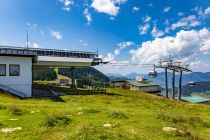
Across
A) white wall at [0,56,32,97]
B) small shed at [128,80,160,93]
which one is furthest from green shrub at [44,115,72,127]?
small shed at [128,80,160,93]

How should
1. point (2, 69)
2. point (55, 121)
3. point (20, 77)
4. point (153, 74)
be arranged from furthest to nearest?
1. point (153, 74)
2. point (20, 77)
3. point (2, 69)
4. point (55, 121)

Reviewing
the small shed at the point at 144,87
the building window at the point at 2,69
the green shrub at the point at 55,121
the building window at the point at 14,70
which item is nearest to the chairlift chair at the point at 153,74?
the building window at the point at 14,70

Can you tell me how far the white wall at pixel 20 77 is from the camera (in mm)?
41875

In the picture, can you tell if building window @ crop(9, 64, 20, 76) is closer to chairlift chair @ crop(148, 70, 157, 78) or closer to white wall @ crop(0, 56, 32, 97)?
white wall @ crop(0, 56, 32, 97)

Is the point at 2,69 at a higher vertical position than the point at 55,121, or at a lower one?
higher

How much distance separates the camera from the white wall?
4188 cm

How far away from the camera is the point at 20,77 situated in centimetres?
4312

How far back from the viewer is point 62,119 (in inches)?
623

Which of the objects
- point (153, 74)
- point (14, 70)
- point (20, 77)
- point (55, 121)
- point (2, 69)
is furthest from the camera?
point (153, 74)

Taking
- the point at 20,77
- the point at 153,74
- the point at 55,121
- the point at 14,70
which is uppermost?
the point at 14,70

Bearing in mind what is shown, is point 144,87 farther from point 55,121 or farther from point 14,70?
point 55,121

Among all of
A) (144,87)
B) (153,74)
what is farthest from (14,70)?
(144,87)

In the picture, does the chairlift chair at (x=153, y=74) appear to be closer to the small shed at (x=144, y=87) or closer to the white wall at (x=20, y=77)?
the white wall at (x=20, y=77)

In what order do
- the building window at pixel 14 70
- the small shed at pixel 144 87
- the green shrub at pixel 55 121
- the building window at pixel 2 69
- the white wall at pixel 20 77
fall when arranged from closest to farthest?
the green shrub at pixel 55 121, the building window at pixel 2 69, the white wall at pixel 20 77, the building window at pixel 14 70, the small shed at pixel 144 87
